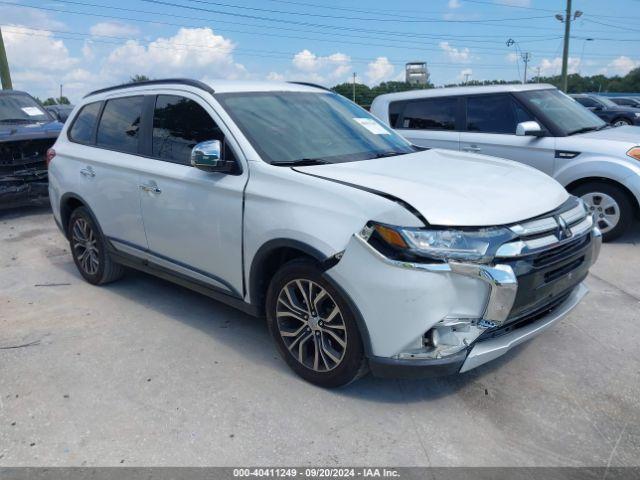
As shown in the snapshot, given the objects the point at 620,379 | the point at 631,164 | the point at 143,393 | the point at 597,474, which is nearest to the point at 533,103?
the point at 631,164

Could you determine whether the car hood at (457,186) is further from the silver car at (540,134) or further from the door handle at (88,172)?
the silver car at (540,134)

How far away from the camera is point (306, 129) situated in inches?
154

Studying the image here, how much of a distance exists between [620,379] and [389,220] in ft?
6.12

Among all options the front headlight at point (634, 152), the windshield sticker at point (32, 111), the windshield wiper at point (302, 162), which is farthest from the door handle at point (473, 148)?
the windshield sticker at point (32, 111)

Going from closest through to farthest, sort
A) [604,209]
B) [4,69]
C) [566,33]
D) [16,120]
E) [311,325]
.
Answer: [311,325], [604,209], [16,120], [4,69], [566,33]

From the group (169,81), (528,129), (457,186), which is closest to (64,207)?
(169,81)

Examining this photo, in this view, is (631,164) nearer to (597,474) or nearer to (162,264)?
(597,474)

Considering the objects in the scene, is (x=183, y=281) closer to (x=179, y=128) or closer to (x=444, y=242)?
(x=179, y=128)

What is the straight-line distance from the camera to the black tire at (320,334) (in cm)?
298

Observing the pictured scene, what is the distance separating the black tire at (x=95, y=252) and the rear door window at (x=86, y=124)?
0.67 meters

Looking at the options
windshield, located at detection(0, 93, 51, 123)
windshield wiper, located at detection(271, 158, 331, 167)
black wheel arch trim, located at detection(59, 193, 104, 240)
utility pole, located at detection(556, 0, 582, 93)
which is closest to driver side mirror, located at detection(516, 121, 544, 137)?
windshield wiper, located at detection(271, 158, 331, 167)

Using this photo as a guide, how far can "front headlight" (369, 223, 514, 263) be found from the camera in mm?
2721

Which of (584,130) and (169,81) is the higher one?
(169,81)

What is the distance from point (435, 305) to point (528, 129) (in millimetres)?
4331
